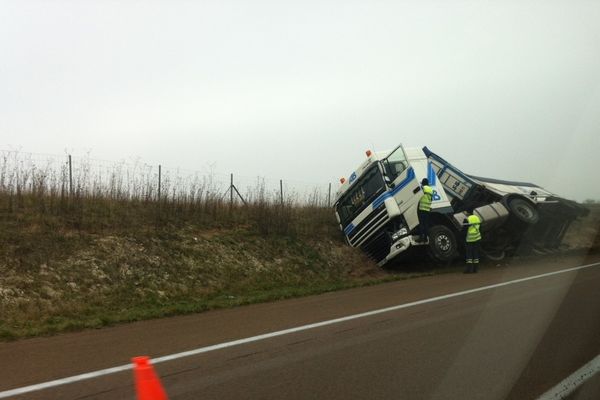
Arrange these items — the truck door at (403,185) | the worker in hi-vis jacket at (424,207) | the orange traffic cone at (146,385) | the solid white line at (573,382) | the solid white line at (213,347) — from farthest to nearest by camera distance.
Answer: the truck door at (403,185) → the worker in hi-vis jacket at (424,207) → the solid white line at (213,347) → the solid white line at (573,382) → the orange traffic cone at (146,385)

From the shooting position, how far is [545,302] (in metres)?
8.73

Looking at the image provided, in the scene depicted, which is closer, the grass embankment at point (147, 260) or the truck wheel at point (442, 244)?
the grass embankment at point (147, 260)

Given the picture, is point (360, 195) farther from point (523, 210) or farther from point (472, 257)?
point (523, 210)

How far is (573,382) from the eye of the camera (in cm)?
472

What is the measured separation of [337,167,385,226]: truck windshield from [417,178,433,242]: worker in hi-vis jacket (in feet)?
3.79

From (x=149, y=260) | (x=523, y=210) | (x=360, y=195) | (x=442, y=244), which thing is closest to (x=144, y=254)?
(x=149, y=260)

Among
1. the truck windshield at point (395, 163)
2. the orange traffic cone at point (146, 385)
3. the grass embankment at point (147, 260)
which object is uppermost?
the truck windshield at point (395, 163)

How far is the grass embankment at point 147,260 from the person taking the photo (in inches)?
372

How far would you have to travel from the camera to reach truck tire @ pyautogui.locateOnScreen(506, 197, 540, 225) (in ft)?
53.2

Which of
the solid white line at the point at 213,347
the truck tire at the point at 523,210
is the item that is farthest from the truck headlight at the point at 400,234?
the truck tire at the point at 523,210

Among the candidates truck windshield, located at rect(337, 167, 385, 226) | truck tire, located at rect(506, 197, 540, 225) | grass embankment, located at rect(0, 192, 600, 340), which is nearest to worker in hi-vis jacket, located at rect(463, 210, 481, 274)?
grass embankment, located at rect(0, 192, 600, 340)

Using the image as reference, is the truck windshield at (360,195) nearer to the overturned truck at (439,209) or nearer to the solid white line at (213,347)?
the overturned truck at (439,209)

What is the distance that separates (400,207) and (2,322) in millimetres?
10098

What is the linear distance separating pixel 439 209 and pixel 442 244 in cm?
107
